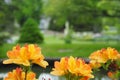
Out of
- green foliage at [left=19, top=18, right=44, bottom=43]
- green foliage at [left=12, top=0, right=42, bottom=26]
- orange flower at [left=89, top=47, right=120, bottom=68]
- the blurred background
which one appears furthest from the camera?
green foliage at [left=12, top=0, right=42, bottom=26]

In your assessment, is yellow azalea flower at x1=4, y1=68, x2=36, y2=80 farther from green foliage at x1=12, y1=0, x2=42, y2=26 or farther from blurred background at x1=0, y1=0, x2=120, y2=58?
green foliage at x1=12, y1=0, x2=42, y2=26

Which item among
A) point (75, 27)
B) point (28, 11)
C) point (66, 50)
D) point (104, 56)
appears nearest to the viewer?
point (104, 56)

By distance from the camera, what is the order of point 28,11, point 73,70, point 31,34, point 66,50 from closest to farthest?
point 73,70 < point 66,50 < point 31,34 < point 28,11

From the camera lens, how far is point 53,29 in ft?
165

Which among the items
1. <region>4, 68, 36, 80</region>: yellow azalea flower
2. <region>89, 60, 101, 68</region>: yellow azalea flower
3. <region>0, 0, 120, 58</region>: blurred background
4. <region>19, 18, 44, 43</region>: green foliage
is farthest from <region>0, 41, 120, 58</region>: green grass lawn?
<region>4, 68, 36, 80</region>: yellow azalea flower

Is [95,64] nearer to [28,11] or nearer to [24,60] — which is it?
[24,60]

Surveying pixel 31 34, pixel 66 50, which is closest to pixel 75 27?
pixel 31 34

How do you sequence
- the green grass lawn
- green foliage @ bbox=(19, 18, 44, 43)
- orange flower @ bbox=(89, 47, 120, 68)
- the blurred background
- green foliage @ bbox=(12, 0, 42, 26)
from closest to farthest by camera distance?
orange flower @ bbox=(89, 47, 120, 68) → the green grass lawn → the blurred background → green foliage @ bbox=(19, 18, 44, 43) → green foliage @ bbox=(12, 0, 42, 26)

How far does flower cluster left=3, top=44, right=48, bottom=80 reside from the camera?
1.59m

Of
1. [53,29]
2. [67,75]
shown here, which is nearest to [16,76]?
[67,75]

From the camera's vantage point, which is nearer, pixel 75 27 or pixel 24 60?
pixel 24 60

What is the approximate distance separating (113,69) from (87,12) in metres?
19.8

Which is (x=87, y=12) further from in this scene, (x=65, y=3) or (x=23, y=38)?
(x=23, y=38)

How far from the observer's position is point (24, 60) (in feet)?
5.22
